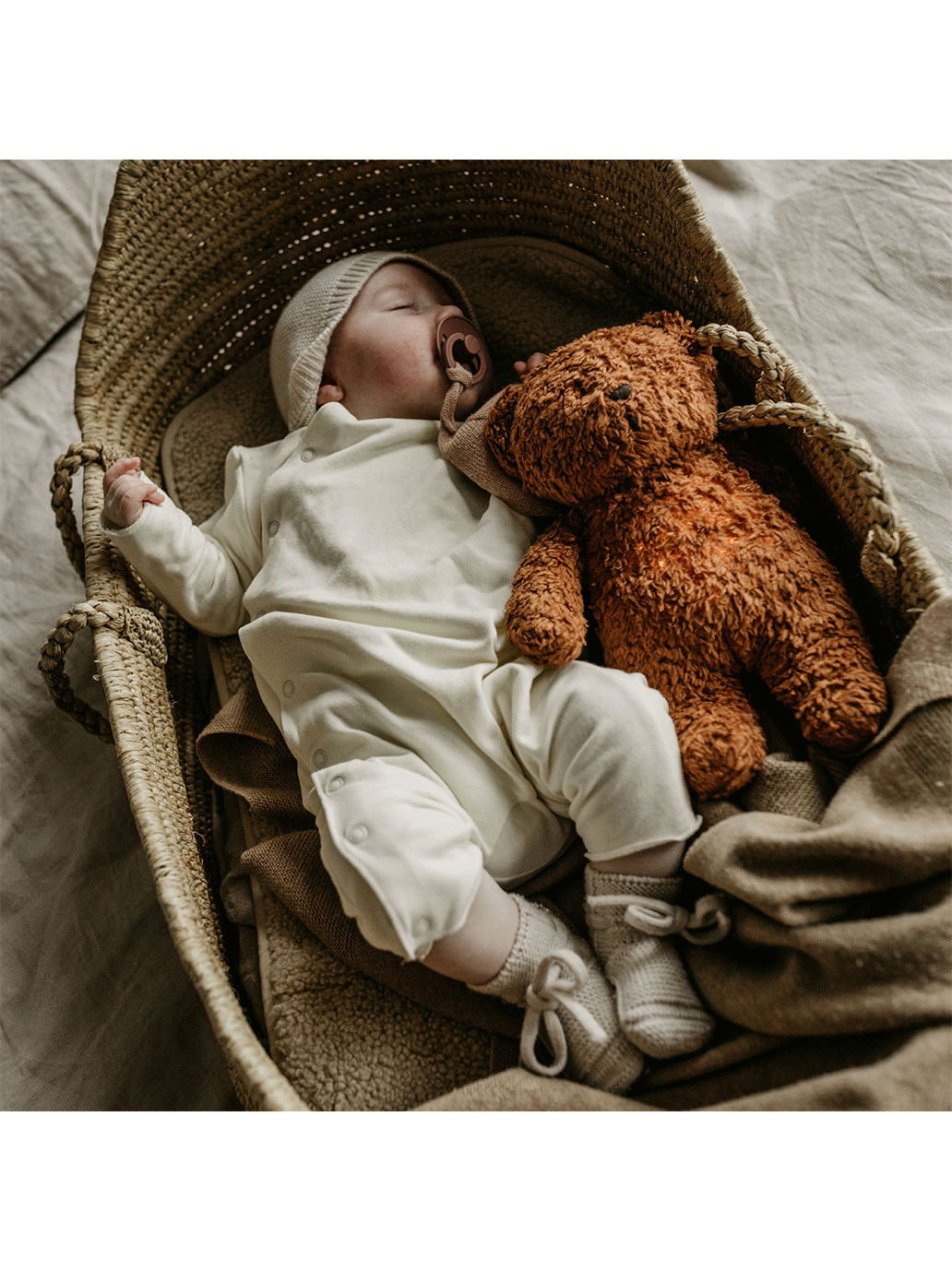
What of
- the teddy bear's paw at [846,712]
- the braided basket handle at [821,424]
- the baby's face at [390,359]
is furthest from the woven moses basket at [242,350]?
the baby's face at [390,359]

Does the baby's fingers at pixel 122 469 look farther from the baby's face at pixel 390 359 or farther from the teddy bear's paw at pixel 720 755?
the teddy bear's paw at pixel 720 755

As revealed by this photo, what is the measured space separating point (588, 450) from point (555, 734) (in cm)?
32

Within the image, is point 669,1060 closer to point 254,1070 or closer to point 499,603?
point 254,1070

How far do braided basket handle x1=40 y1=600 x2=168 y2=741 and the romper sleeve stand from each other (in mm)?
51

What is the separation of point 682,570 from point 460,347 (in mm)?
499

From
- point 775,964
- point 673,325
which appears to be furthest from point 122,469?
point 775,964

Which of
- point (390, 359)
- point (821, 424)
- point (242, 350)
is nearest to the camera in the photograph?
point (821, 424)

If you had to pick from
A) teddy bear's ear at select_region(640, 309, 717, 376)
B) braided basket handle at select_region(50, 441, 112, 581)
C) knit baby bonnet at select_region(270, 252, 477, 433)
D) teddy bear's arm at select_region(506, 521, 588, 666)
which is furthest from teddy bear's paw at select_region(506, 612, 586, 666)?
braided basket handle at select_region(50, 441, 112, 581)

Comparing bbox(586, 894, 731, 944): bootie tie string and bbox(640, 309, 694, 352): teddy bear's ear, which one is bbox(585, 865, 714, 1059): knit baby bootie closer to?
bbox(586, 894, 731, 944): bootie tie string

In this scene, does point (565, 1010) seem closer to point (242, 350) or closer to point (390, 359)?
point (390, 359)

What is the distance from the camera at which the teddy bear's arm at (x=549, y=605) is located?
979 millimetres

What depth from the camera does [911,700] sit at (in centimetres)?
84

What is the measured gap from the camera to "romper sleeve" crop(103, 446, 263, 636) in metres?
1.13

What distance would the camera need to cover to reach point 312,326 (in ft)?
4.08
